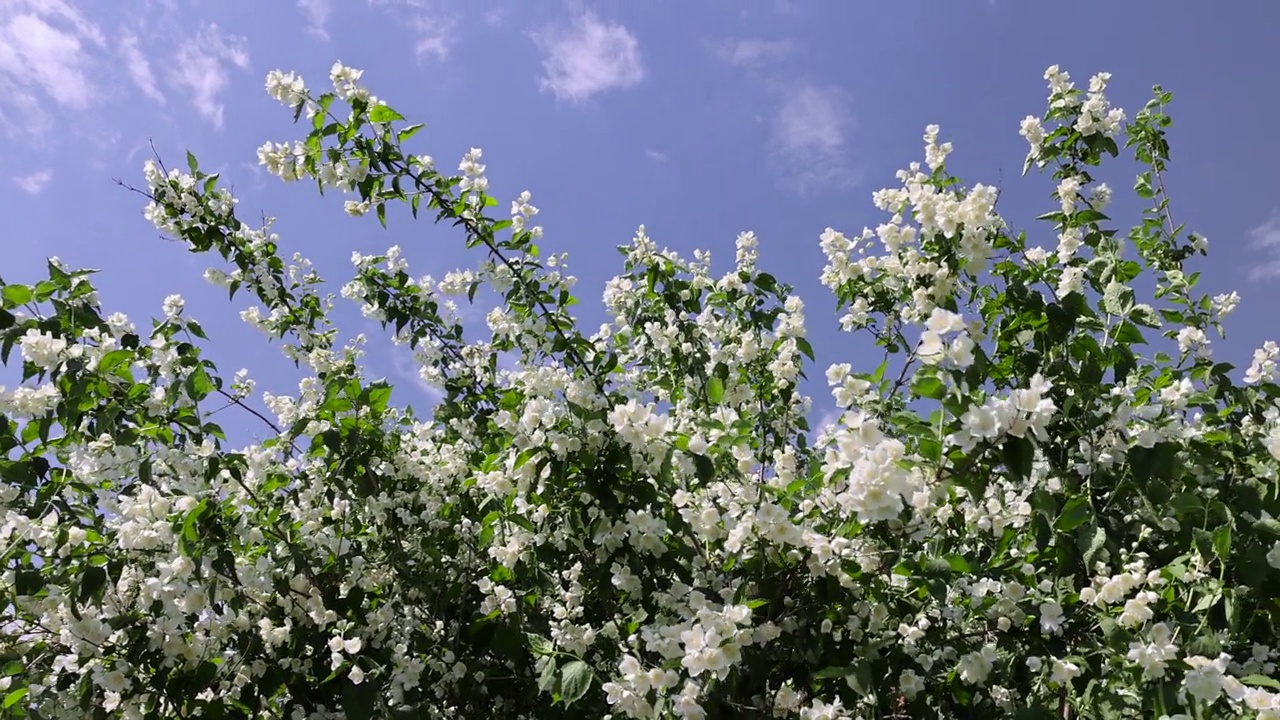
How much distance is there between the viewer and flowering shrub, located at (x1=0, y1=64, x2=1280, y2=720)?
6.15ft

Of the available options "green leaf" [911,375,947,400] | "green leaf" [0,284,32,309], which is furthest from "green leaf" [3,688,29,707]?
"green leaf" [911,375,947,400]

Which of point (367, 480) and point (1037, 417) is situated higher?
point (367, 480)

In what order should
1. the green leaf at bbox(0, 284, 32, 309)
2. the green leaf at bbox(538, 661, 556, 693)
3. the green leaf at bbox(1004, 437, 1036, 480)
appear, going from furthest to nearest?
the green leaf at bbox(0, 284, 32, 309) → the green leaf at bbox(538, 661, 556, 693) → the green leaf at bbox(1004, 437, 1036, 480)

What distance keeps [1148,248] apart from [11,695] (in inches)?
161

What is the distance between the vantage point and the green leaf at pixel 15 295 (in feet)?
7.76

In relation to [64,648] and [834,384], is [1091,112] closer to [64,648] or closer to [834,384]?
[834,384]

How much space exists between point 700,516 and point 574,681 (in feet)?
1.89

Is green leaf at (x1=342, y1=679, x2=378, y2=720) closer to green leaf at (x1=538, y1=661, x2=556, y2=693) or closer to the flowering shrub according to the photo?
the flowering shrub

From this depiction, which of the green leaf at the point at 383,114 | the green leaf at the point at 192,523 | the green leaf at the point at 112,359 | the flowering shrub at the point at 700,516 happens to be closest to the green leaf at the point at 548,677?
the flowering shrub at the point at 700,516

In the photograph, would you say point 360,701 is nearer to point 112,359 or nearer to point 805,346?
point 112,359

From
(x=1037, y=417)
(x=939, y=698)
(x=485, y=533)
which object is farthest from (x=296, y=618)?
(x=1037, y=417)

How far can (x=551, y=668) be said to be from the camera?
2146 millimetres

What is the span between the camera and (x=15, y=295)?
239 centimetres

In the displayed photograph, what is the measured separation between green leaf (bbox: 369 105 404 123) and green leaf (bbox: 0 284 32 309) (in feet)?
3.83
